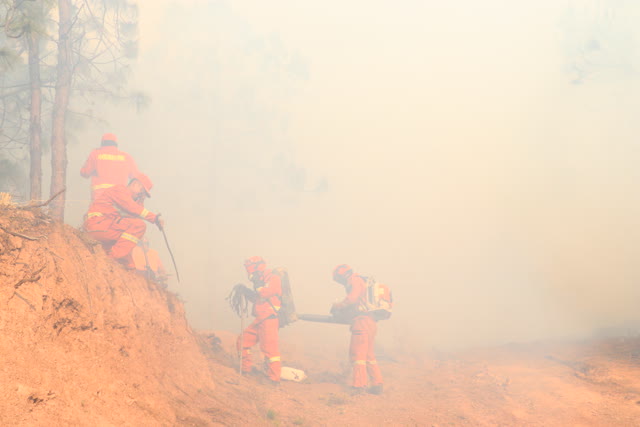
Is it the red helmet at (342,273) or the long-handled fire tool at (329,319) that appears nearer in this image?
the long-handled fire tool at (329,319)

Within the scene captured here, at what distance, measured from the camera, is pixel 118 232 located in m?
6.51

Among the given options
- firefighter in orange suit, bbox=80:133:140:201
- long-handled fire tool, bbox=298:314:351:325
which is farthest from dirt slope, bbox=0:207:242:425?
A: long-handled fire tool, bbox=298:314:351:325

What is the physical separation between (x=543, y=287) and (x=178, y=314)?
22870mm

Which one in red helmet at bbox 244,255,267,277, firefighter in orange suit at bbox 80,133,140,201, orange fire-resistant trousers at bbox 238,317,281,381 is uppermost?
→ firefighter in orange suit at bbox 80,133,140,201

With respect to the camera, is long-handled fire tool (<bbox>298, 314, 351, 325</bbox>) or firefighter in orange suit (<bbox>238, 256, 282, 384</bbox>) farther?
long-handled fire tool (<bbox>298, 314, 351, 325</bbox>)

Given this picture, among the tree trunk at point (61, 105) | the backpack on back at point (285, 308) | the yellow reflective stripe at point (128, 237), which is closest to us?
the yellow reflective stripe at point (128, 237)

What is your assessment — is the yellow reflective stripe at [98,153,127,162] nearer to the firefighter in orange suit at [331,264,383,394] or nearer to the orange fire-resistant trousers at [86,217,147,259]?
the orange fire-resistant trousers at [86,217,147,259]

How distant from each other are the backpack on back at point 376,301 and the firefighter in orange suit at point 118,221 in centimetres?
543

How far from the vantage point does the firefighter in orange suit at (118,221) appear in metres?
6.38

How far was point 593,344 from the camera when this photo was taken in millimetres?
11289

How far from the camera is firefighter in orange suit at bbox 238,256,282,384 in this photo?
836 cm

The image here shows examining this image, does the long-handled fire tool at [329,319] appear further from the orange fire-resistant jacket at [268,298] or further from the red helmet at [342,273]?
the orange fire-resistant jacket at [268,298]

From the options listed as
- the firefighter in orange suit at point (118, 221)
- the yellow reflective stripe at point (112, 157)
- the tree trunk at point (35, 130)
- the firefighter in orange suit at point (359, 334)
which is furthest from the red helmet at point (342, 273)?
the tree trunk at point (35, 130)

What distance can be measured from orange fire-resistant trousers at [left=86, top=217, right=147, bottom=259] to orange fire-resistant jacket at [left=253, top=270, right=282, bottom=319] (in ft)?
9.86
